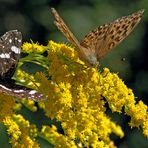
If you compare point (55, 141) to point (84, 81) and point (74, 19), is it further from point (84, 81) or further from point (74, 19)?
point (74, 19)

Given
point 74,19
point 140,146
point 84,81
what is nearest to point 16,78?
point 84,81

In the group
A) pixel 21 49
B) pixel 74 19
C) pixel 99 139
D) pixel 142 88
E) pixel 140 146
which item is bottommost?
pixel 99 139

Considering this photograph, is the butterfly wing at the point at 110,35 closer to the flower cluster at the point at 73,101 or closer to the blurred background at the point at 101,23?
the flower cluster at the point at 73,101

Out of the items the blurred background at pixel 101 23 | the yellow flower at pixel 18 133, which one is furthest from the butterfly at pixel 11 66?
the blurred background at pixel 101 23

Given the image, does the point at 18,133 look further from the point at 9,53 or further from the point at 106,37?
the point at 106,37

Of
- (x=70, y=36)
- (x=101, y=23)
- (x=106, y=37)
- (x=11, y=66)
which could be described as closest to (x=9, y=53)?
(x=11, y=66)

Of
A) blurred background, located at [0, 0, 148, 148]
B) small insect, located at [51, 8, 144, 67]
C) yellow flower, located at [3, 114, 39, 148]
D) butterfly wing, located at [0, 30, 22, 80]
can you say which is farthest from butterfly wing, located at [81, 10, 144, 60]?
blurred background, located at [0, 0, 148, 148]
